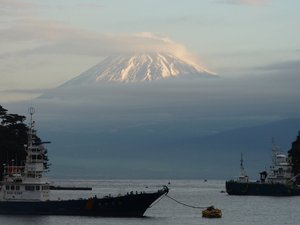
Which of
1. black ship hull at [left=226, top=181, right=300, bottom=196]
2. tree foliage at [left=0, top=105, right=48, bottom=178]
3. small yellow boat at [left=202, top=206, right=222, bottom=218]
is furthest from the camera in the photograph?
black ship hull at [left=226, top=181, right=300, bottom=196]

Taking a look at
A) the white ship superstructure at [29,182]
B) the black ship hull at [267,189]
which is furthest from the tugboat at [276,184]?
the white ship superstructure at [29,182]

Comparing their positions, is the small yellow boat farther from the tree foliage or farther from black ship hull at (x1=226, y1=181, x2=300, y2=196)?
black ship hull at (x1=226, y1=181, x2=300, y2=196)

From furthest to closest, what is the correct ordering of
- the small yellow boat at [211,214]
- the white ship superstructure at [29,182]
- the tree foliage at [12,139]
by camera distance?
the tree foliage at [12,139], the small yellow boat at [211,214], the white ship superstructure at [29,182]

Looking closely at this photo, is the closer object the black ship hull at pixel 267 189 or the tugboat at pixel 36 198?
the tugboat at pixel 36 198

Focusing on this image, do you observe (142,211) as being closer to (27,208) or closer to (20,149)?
(27,208)

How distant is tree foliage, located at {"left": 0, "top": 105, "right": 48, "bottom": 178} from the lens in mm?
161675

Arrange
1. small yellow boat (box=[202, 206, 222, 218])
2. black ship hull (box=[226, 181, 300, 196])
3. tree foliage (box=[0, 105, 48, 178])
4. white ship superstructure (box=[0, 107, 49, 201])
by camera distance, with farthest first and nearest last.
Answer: black ship hull (box=[226, 181, 300, 196]) < tree foliage (box=[0, 105, 48, 178]) < small yellow boat (box=[202, 206, 222, 218]) < white ship superstructure (box=[0, 107, 49, 201])

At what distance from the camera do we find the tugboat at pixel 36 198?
362 feet

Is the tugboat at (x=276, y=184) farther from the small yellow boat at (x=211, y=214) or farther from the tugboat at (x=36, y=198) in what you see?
the tugboat at (x=36, y=198)

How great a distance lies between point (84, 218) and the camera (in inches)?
4419

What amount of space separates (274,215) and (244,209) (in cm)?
1460

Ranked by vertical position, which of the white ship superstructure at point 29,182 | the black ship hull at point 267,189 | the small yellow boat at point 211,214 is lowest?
the small yellow boat at point 211,214

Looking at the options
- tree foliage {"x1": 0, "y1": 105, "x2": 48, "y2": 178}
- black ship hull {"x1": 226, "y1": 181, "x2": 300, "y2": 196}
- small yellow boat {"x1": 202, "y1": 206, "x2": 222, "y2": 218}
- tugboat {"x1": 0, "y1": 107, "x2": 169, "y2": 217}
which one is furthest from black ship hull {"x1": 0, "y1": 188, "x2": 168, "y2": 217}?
black ship hull {"x1": 226, "y1": 181, "x2": 300, "y2": 196}

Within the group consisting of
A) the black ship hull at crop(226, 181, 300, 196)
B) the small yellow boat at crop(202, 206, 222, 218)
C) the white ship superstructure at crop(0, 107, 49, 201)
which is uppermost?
the black ship hull at crop(226, 181, 300, 196)
